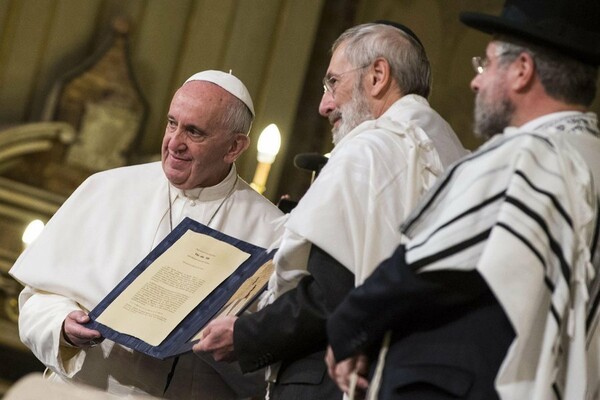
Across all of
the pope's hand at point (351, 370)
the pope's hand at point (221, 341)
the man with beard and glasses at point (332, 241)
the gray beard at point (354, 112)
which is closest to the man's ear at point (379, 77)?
the gray beard at point (354, 112)

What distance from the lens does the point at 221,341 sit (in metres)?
3.92

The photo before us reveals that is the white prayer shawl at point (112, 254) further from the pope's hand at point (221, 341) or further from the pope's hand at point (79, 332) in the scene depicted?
the pope's hand at point (221, 341)

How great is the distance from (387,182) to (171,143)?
4.97 ft

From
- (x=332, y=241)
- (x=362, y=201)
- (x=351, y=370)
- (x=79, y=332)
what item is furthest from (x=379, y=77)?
(x=79, y=332)

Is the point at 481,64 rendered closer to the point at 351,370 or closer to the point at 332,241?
the point at 332,241

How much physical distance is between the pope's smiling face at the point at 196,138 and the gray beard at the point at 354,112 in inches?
37.7

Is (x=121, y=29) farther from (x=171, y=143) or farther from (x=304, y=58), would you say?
(x=171, y=143)

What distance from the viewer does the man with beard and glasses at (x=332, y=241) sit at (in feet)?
12.1

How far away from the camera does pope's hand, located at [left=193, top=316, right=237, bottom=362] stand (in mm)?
3910

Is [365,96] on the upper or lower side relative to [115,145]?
upper

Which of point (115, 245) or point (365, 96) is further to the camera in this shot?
point (115, 245)

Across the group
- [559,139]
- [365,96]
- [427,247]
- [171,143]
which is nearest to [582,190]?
[559,139]

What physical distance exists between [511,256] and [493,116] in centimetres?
46

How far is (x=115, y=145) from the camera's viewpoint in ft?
29.4
